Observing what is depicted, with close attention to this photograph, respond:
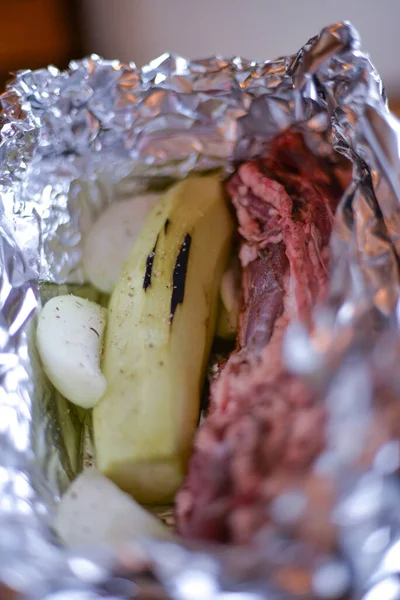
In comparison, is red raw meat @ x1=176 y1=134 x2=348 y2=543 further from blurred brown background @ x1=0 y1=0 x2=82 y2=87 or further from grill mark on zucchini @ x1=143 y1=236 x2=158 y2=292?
blurred brown background @ x1=0 y1=0 x2=82 y2=87

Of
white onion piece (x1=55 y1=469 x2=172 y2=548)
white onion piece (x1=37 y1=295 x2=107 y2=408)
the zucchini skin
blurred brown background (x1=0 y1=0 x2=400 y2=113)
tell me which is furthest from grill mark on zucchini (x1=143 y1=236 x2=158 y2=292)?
blurred brown background (x1=0 y1=0 x2=400 y2=113)

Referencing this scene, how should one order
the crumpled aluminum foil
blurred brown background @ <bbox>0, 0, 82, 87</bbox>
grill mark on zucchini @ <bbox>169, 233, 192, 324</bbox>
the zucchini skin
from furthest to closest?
blurred brown background @ <bbox>0, 0, 82, 87</bbox> → grill mark on zucchini @ <bbox>169, 233, 192, 324</bbox> → the zucchini skin → the crumpled aluminum foil

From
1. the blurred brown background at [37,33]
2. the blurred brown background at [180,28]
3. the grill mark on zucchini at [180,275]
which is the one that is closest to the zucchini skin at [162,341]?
the grill mark on zucchini at [180,275]

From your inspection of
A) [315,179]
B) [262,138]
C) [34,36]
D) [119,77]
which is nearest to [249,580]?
[315,179]

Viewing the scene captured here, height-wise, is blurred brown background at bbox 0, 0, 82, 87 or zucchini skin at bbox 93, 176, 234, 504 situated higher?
blurred brown background at bbox 0, 0, 82, 87

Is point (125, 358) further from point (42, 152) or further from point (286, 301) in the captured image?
point (42, 152)

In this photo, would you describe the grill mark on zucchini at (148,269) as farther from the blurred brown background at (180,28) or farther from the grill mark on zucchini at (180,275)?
the blurred brown background at (180,28)

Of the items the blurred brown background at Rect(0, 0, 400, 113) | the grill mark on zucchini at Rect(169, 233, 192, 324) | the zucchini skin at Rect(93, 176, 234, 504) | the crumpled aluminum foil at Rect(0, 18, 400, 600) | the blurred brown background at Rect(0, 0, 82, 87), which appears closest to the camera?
the crumpled aluminum foil at Rect(0, 18, 400, 600)
